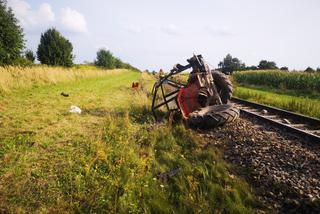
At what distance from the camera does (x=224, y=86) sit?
8000 mm

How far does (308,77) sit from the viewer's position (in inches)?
762

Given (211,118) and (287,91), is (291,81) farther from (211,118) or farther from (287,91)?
(211,118)

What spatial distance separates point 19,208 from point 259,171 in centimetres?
331

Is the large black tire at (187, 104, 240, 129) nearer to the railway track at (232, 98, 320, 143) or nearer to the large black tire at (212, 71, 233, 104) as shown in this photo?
the railway track at (232, 98, 320, 143)

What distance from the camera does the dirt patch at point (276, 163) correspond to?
292 centimetres

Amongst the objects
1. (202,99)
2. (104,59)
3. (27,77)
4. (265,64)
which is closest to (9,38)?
(27,77)

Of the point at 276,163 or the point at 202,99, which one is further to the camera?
the point at 202,99

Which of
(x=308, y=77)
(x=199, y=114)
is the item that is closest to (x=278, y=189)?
(x=199, y=114)

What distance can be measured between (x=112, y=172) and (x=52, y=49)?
3771cm

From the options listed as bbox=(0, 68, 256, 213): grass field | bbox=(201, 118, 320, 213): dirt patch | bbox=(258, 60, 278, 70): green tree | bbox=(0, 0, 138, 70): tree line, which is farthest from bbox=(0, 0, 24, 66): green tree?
bbox=(258, 60, 278, 70): green tree

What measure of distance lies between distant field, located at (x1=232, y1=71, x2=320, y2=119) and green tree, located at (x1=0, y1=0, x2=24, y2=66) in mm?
21330

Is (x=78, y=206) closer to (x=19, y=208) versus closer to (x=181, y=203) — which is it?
(x=19, y=208)

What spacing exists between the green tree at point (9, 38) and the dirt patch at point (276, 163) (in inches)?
917

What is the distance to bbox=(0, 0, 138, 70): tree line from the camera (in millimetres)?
22047
